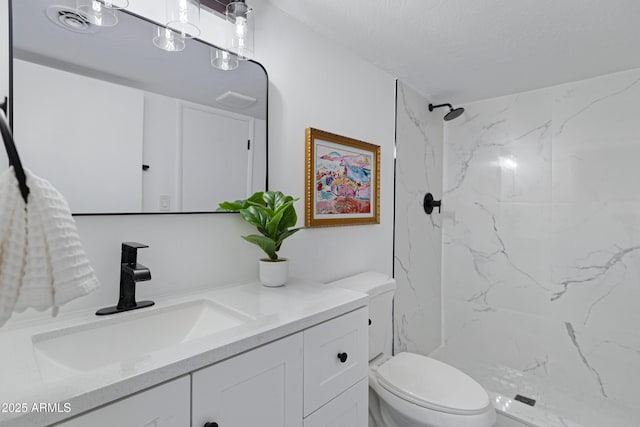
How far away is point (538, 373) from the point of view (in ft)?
7.17

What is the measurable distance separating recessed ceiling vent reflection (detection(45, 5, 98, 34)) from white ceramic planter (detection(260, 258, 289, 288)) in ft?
2.86

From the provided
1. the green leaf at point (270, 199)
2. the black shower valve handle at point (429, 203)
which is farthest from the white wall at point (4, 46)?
the black shower valve handle at point (429, 203)

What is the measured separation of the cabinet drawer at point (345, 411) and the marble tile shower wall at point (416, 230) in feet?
3.38

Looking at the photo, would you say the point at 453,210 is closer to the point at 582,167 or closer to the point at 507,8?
the point at 582,167

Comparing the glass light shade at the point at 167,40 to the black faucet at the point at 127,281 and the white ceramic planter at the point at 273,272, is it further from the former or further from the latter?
the white ceramic planter at the point at 273,272

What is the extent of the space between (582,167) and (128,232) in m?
2.54

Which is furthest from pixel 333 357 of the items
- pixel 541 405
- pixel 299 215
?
pixel 541 405

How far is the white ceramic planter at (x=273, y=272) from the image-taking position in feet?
3.86

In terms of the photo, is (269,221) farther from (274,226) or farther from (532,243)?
(532,243)

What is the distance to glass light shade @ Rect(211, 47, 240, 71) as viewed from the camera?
1150 millimetres

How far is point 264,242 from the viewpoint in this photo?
113cm

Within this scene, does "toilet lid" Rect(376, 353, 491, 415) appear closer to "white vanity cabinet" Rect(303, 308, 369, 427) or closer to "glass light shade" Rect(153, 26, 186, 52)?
"white vanity cabinet" Rect(303, 308, 369, 427)

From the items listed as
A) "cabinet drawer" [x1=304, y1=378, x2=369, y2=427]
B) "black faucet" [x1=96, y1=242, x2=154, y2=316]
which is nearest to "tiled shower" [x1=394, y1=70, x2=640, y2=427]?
"cabinet drawer" [x1=304, y1=378, x2=369, y2=427]

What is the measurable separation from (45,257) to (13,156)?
0.13 meters
